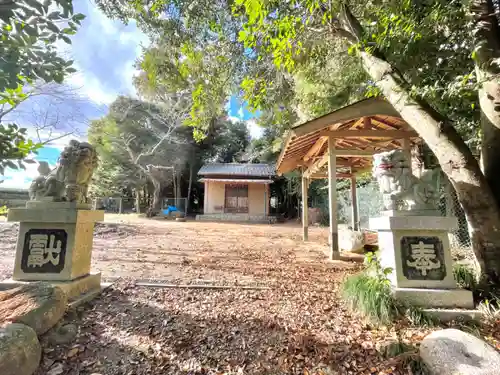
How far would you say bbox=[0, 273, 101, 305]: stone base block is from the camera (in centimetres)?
279

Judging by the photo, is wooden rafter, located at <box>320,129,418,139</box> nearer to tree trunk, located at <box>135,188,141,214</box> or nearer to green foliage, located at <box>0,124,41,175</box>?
green foliage, located at <box>0,124,41,175</box>

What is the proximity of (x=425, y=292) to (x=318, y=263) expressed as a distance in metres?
2.67

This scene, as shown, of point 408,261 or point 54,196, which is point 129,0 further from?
point 408,261

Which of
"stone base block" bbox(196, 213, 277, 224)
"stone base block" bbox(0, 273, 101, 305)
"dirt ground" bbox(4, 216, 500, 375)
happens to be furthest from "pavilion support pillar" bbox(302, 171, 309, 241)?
"stone base block" bbox(196, 213, 277, 224)

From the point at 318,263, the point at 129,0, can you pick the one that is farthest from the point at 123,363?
the point at 129,0

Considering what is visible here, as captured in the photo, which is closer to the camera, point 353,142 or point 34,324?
point 34,324

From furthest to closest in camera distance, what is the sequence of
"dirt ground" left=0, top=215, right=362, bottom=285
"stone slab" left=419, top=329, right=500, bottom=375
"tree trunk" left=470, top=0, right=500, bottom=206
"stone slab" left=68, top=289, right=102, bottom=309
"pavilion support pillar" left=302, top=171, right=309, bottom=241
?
"pavilion support pillar" left=302, top=171, right=309, bottom=241, "dirt ground" left=0, top=215, right=362, bottom=285, "stone slab" left=68, top=289, right=102, bottom=309, "tree trunk" left=470, top=0, right=500, bottom=206, "stone slab" left=419, top=329, right=500, bottom=375

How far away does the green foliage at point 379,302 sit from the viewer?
2.66 m

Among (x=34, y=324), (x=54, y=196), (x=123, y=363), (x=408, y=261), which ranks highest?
(x=54, y=196)

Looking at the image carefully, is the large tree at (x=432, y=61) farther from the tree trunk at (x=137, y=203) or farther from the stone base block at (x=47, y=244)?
the tree trunk at (x=137, y=203)

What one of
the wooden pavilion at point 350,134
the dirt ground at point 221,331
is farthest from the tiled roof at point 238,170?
the dirt ground at point 221,331

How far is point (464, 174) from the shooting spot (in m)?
2.76

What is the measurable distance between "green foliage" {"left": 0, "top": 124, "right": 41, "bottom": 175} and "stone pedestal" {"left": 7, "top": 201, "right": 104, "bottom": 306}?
162cm

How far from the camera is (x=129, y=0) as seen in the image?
4.33 m
